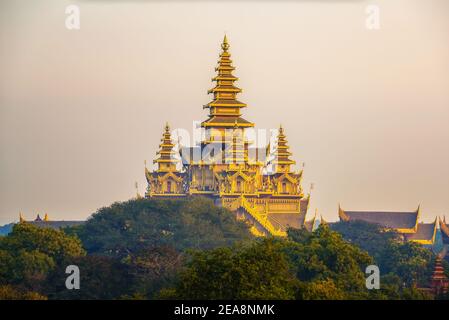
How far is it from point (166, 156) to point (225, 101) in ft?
12.9

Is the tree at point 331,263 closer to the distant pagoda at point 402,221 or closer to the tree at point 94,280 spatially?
the tree at point 94,280

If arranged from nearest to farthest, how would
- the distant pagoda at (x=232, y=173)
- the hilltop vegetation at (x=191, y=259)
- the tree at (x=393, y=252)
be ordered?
1. the hilltop vegetation at (x=191, y=259)
2. the tree at (x=393, y=252)
3. the distant pagoda at (x=232, y=173)

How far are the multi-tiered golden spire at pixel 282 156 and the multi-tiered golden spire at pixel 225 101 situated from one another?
2962 millimetres

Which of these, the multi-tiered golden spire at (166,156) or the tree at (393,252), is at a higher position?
the multi-tiered golden spire at (166,156)

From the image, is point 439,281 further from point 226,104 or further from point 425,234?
point 425,234

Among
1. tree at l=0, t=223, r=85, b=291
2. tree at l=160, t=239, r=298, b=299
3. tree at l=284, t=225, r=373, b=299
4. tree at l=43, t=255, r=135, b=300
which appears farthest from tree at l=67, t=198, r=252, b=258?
tree at l=160, t=239, r=298, b=299

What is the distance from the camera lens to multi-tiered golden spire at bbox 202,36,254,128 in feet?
415

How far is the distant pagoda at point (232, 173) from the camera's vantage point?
124750 millimetres

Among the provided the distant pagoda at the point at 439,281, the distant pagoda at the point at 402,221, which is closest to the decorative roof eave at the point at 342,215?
the distant pagoda at the point at 402,221

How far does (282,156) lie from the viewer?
13000cm

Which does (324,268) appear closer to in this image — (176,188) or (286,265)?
(286,265)

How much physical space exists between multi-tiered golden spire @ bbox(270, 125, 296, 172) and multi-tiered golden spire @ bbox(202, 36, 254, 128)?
9.72 ft

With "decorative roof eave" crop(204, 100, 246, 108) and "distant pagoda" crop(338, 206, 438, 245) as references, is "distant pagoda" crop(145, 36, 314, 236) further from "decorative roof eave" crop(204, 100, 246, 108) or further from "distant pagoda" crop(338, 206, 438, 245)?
"distant pagoda" crop(338, 206, 438, 245)
